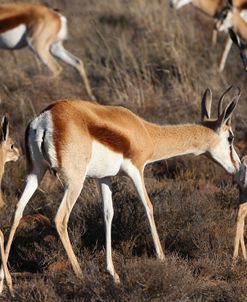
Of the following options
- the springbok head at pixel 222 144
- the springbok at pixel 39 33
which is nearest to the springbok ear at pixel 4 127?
the springbok head at pixel 222 144

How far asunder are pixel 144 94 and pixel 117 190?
4.21 meters

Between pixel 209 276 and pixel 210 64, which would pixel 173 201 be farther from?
pixel 210 64

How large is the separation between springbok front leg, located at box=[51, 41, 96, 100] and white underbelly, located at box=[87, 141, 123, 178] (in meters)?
5.74

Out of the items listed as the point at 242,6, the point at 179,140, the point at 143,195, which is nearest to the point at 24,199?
the point at 143,195

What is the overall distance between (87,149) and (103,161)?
0.75 feet

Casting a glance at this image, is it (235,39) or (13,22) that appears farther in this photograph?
(13,22)

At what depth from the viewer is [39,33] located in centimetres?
1391

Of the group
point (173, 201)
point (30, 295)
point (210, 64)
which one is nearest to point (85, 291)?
point (30, 295)

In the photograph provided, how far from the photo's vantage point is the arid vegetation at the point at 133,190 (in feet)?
23.3

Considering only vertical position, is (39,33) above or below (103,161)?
below

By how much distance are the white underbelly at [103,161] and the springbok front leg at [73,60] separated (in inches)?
226

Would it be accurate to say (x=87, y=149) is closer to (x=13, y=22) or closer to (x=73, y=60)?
(x=73, y=60)

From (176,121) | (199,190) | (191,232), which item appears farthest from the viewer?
(176,121)

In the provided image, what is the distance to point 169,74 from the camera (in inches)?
538
